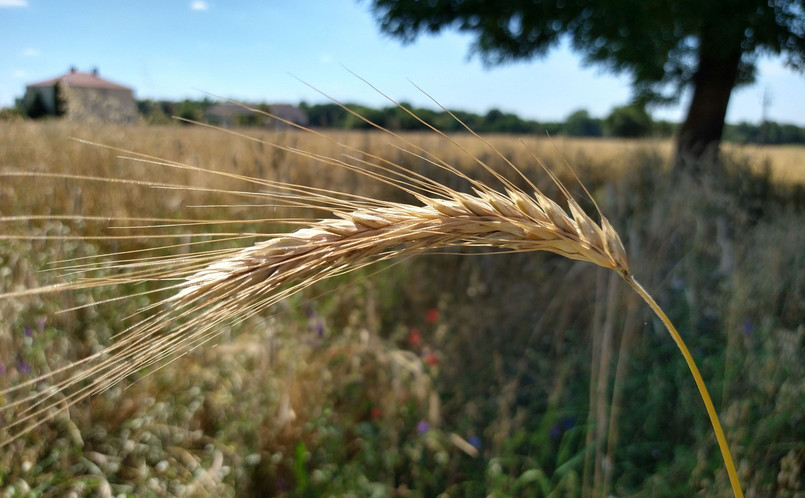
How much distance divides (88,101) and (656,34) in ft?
22.0

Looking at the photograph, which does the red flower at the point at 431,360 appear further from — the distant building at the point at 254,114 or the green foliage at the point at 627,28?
the green foliage at the point at 627,28

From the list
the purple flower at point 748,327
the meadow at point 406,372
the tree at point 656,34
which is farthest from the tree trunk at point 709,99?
the purple flower at point 748,327

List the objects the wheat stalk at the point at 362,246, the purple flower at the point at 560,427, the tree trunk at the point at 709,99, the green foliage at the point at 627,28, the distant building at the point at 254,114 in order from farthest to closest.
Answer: the tree trunk at the point at 709,99, the green foliage at the point at 627,28, the purple flower at the point at 560,427, the distant building at the point at 254,114, the wheat stalk at the point at 362,246

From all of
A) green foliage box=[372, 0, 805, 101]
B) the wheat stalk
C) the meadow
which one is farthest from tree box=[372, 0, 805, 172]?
the wheat stalk

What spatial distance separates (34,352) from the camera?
2.00 m

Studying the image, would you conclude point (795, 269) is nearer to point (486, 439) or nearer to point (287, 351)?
point (486, 439)

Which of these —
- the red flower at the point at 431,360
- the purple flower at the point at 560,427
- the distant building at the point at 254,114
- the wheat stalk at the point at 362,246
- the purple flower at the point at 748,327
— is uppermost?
the distant building at the point at 254,114

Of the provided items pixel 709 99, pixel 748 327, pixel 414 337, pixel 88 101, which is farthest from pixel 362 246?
pixel 709 99

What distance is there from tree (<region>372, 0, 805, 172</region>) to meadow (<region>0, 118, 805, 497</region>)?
3.22 meters

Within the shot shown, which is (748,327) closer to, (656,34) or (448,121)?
(448,121)

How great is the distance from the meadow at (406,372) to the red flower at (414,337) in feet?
0.22

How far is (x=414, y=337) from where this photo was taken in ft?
9.62

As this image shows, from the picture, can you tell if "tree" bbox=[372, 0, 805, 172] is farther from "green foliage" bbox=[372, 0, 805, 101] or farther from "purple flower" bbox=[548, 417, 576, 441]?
"purple flower" bbox=[548, 417, 576, 441]

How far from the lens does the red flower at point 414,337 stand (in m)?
2.93
